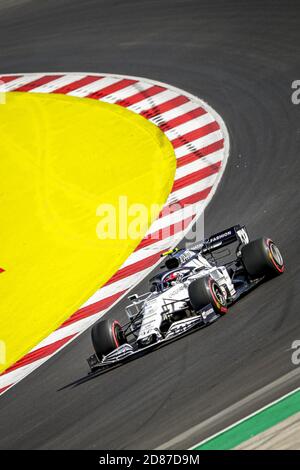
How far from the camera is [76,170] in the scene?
1884 centimetres

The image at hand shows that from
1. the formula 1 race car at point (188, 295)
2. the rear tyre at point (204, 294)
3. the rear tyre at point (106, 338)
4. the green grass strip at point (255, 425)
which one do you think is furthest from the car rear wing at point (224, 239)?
the green grass strip at point (255, 425)

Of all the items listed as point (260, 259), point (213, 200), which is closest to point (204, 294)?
point (260, 259)

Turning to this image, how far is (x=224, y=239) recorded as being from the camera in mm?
13094

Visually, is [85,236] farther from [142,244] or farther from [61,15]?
[61,15]

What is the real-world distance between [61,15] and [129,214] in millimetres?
11493

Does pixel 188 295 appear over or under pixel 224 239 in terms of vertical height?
under

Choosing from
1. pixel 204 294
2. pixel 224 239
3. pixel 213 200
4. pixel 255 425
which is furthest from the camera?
pixel 213 200

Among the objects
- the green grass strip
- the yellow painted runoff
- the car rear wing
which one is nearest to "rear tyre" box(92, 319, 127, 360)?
the car rear wing

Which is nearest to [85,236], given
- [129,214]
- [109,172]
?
[129,214]

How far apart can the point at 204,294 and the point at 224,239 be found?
1.73 meters

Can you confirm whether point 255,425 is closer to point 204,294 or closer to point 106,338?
point 204,294

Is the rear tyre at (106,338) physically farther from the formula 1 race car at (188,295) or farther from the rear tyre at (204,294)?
the rear tyre at (204,294)

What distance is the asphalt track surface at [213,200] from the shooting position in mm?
10406

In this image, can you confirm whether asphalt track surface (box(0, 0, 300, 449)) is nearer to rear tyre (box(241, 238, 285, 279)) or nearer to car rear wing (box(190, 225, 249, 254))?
rear tyre (box(241, 238, 285, 279))
